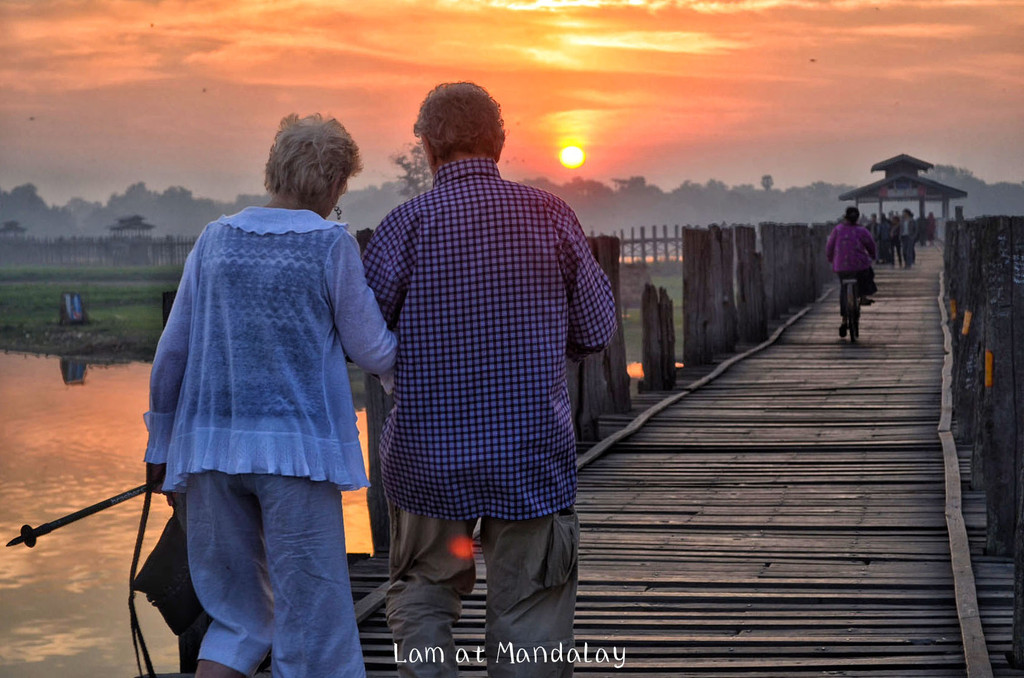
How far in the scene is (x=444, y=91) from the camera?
3.35 metres

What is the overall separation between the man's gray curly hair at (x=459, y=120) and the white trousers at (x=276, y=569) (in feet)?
3.02

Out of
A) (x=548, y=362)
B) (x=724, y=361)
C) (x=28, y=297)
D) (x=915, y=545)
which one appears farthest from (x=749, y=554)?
(x=28, y=297)

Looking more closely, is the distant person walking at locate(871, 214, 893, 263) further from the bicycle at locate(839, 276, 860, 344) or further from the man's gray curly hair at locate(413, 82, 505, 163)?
the man's gray curly hair at locate(413, 82, 505, 163)

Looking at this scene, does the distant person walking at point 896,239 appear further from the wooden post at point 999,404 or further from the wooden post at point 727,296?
the wooden post at point 999,404

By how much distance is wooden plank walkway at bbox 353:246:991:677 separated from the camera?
14.8 ft

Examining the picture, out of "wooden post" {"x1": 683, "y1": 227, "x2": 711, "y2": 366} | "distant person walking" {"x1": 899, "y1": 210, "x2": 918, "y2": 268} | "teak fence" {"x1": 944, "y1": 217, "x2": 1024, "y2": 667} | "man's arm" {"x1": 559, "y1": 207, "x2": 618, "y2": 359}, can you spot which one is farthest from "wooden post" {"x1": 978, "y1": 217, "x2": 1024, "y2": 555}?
"distant person walking" {"x1": 899, "y1": 210, "x2": 918, "y2": 268}

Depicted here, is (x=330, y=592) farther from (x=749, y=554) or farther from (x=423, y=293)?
(x=749, y=554)

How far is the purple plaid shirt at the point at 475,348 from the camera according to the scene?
3.27m

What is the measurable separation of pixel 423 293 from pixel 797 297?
68.5ft

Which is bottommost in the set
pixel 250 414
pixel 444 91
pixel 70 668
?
pixel 70 668

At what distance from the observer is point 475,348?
3.27m

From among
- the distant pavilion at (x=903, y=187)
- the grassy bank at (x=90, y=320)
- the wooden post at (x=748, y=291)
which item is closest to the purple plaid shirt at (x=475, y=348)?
the wooden post at (x=748, y=291)

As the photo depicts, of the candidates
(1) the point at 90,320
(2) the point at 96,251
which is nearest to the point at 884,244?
(1) the point at 90,320

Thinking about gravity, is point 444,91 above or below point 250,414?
above
